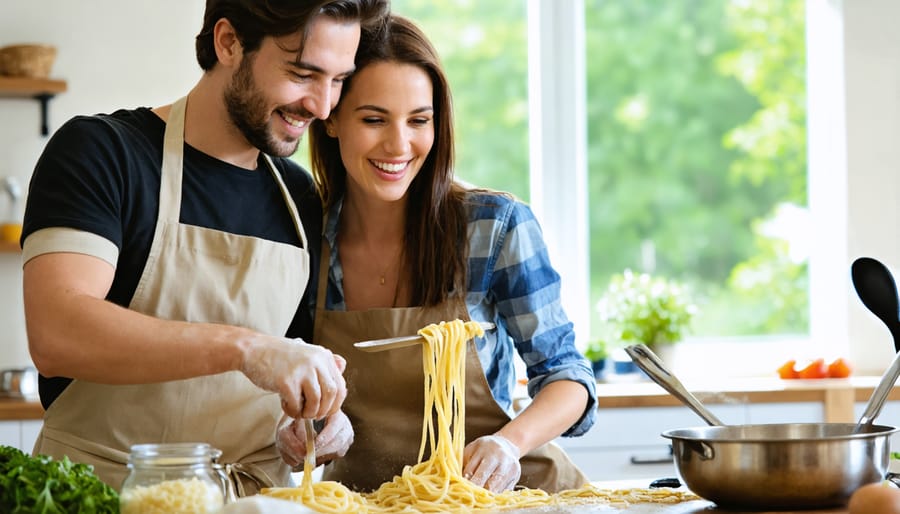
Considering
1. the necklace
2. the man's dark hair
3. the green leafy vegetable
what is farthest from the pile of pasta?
the man's dark hair

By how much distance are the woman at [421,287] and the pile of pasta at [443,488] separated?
15 centimetres

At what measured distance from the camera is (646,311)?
4477mm

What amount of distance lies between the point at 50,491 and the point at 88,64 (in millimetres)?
3172

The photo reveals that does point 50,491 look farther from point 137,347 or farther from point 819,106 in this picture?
point 819,106

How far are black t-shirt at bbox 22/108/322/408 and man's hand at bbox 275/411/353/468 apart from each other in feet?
1.26

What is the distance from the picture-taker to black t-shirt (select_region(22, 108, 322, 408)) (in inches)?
78.0

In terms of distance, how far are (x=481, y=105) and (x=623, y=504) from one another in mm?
3266

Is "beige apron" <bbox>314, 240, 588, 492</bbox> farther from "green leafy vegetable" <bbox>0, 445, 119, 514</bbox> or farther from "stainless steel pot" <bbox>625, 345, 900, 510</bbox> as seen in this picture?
"green leafy vegetable" <bbox>0, 445, 119, 514</bbox>

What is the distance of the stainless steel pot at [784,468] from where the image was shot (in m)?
1.71

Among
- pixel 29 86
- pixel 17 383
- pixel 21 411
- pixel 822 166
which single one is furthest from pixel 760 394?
pixel 29 86

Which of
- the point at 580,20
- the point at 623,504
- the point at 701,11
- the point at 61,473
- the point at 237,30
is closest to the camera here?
the point at 61,473

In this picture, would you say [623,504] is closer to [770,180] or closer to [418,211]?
[418,211]

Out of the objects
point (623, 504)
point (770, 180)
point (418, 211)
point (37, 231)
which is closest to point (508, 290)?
point (418, 211)

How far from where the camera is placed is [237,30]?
2.25 metres
